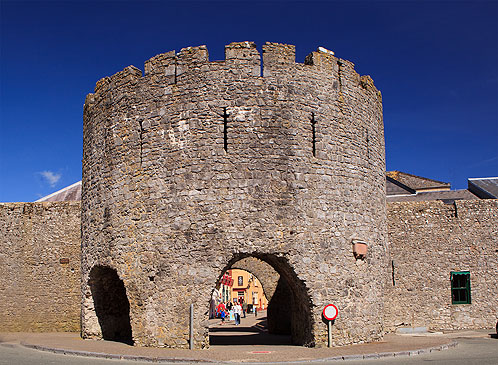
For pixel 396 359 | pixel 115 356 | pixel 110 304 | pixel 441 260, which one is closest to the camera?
pixel 396 359

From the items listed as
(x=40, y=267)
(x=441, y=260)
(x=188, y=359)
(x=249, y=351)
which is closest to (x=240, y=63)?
(x=249, y=351)

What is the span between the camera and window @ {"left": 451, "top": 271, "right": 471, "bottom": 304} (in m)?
19.4

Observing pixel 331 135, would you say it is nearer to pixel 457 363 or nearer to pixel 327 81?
pixel 327 81

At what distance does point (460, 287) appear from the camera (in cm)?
1945

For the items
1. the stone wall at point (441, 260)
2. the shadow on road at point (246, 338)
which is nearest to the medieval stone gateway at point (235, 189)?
the shadow on road at point (246, 338)

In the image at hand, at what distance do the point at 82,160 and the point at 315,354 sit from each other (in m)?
9.69

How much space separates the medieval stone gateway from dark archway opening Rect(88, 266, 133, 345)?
815 mm

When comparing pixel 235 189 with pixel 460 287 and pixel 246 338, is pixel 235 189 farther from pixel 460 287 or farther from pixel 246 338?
pixel 460 287

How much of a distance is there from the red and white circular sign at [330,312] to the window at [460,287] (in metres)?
8.01

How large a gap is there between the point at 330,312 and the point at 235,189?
3918 millimetres

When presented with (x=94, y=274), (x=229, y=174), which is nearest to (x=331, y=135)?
(x=229, y=174)

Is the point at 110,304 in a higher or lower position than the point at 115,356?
higher

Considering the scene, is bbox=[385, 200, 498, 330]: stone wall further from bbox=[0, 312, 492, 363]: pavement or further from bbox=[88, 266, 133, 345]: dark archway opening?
bbox=[88, 266, 133, 345]: dark archway opening

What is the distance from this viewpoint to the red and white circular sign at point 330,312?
1329 centimetres
